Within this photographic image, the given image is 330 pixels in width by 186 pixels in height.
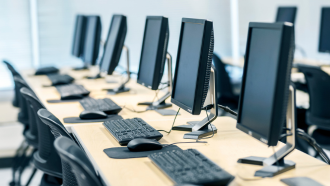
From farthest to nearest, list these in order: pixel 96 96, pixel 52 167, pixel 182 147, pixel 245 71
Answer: pixel 96 96
pixel 52 167
pixel 182 147
pixel 245 71

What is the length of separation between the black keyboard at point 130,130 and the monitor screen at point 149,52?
424 millimetres

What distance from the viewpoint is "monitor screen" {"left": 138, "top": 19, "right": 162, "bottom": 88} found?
2.09 metres

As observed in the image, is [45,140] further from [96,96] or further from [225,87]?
[225,87]

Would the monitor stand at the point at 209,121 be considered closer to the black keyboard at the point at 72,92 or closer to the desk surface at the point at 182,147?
the desk surface at the point at 182,147

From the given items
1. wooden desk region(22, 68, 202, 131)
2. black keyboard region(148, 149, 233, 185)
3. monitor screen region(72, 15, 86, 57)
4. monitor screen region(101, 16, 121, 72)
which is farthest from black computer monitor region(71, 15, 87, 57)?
black keyboard region(148, 149, 233, 185)

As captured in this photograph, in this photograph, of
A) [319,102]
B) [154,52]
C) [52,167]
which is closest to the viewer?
[52,167]

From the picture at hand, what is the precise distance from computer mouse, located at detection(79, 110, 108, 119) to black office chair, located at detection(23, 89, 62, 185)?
21 cm

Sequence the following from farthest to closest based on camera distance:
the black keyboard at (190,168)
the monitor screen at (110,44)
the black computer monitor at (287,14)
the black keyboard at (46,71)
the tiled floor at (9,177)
A: the black computer monitor at (287,14) → the black keyboard at (46,71) → the tiled floor at (9,177) → the monitor screen at (110,44) → the black keyboard at (190,168)

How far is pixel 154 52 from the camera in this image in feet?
6.89

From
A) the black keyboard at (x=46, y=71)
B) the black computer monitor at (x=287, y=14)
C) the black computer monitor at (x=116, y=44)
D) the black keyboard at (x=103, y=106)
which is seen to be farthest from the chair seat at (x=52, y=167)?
the black computer monitor at (x=287, y=14)

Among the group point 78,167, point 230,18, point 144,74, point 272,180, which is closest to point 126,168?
point 78,167

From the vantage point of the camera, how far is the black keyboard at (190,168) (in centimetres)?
106

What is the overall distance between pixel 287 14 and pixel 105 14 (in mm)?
2333

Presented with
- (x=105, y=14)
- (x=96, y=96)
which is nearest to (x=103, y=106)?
(x=96, y=96)
